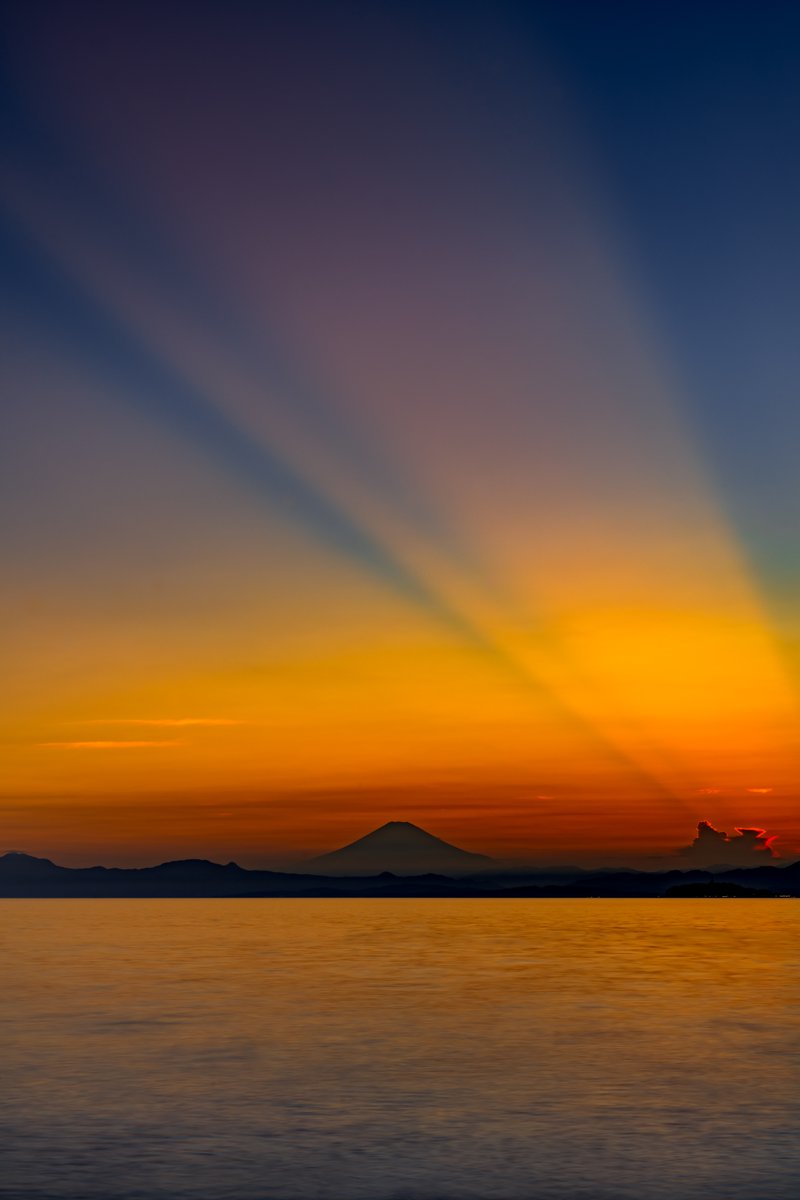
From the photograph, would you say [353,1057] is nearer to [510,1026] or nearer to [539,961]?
[510,1026]

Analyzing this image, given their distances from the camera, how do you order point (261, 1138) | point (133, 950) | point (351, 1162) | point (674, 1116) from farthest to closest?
point (133, 950) < point (674, 1116) < point (261, 1138) < point (351, 1162)

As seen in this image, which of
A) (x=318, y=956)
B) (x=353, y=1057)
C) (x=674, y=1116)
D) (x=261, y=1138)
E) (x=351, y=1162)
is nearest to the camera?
(x=351, y=1162)

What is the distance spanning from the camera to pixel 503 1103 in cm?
3841

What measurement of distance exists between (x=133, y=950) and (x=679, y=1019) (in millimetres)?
79053

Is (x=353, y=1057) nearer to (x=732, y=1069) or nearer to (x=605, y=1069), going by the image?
(x=605, y=1069)

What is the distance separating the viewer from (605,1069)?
1813 inches

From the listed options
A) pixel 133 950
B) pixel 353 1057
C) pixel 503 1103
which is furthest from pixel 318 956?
pixel 503 1103

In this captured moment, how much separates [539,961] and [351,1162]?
85.4 meters

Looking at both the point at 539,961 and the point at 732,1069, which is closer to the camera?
the point at 732,1069

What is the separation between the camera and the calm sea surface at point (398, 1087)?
28.8 m

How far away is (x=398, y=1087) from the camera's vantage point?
4178cm

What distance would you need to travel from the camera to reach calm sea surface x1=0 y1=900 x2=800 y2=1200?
94.5 feet

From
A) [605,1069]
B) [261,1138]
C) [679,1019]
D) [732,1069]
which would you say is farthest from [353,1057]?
[679,1019]

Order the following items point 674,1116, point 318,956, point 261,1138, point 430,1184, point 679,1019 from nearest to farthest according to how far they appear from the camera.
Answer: point 430,1184, point 261,1138, point 674,1116, point 679,1019, point 318,956
